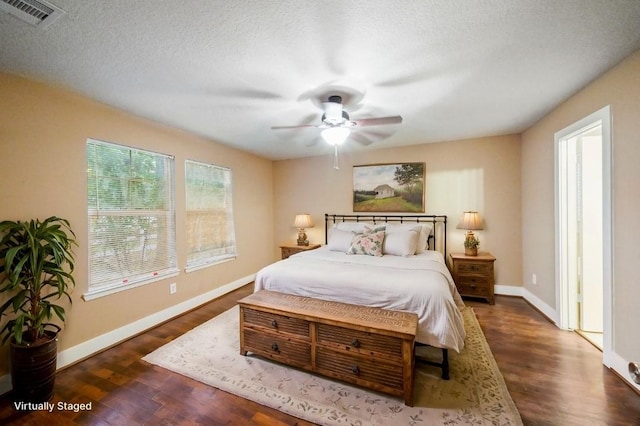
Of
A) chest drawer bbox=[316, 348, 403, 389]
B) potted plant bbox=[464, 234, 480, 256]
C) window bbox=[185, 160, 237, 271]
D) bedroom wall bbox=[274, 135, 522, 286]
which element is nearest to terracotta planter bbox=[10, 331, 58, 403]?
window bbox=[185, 160, 237, 271]

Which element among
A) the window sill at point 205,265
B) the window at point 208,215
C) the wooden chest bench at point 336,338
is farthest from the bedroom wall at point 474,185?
the wooden chest bench at point 336,338

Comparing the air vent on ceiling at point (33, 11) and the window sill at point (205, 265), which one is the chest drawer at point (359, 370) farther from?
the air vent on ceiling at point (33, 11)

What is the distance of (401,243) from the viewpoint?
3.46 metres

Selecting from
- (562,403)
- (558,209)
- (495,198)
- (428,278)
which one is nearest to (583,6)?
(428,278)

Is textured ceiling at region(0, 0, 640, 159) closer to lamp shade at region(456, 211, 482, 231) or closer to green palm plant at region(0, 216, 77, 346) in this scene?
green palm plant at region(0, 216, 77, 346)

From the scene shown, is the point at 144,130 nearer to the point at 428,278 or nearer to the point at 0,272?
the point at 0,272

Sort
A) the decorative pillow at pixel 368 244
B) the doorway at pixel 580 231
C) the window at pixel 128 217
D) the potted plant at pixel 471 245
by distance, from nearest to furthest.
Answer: the window at pixel 128 217 < the doorway at pixel 580 231 < the decorative pillow at pixel 368 244 < the potted plant at pixel 471 245

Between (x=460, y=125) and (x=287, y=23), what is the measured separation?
2.78 meters

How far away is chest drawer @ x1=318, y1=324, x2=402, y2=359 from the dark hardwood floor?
1.84 ft

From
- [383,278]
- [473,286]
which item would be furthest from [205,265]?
[473,286]

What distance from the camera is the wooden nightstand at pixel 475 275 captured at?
11.9ft

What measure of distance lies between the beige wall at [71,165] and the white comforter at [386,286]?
1477 millimetres

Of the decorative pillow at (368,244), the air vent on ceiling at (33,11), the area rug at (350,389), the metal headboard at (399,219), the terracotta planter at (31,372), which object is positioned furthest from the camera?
the metal headboard at (399,219)

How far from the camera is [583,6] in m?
1.41
